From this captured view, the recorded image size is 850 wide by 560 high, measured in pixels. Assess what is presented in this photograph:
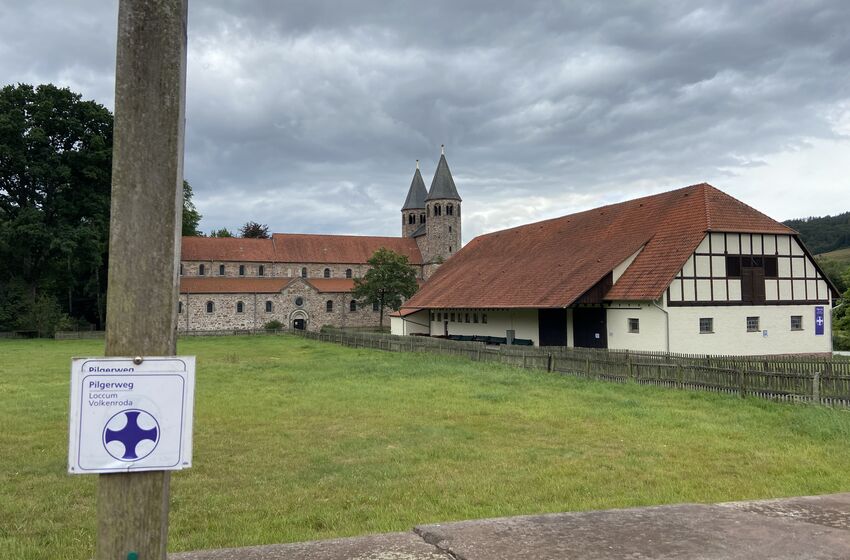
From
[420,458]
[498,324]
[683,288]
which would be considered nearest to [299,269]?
[498,324]

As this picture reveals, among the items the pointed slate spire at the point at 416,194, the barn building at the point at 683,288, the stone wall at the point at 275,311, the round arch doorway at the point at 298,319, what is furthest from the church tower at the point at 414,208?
the barn building at the point at 683,288

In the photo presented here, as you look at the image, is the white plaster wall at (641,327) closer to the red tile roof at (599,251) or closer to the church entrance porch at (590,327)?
the church entrance porch at (590,327)

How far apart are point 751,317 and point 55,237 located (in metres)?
46.9

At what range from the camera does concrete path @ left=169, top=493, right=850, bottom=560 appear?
8.59 ft

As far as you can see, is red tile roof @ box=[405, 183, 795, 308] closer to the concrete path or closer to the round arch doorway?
the concrete path

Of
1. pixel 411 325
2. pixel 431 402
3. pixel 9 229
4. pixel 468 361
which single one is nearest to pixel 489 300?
pixel 468 361

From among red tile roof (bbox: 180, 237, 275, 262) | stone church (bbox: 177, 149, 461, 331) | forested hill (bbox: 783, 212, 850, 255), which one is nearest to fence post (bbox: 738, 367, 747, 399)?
stone church (bbox: 177, 149, 461, 331)

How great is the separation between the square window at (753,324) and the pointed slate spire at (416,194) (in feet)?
187

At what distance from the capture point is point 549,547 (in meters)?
2.70

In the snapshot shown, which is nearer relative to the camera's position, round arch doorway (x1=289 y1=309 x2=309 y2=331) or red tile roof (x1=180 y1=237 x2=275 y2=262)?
round arch doorway (x1=289 y1=309 x2=309 y2=331)

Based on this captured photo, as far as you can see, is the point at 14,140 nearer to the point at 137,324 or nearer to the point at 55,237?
the point at 55,237

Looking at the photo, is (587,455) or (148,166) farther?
(587,455)

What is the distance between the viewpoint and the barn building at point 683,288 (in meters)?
26.9

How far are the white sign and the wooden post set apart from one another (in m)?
0.05
